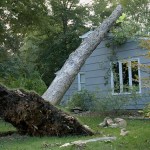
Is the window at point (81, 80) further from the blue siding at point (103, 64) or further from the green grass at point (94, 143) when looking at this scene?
the green grass at point (94, 143)

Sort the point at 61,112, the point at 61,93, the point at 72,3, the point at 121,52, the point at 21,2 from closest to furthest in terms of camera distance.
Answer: the point at 61,112 < the point at 61,93 < the point at 121,52 < the point at 21,2 < the point at 72,3

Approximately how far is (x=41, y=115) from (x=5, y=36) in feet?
36.0

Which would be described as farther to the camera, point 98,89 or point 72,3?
point 72,3

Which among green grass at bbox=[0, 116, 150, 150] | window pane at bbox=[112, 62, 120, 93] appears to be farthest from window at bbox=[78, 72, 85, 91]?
green grass at bbox=[0, 116, 150, 150]

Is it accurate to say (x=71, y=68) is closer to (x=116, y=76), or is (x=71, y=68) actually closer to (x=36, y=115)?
(x=116, y=76)

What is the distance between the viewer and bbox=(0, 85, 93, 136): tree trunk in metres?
8.36

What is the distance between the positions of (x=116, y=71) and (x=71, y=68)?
3637 mm

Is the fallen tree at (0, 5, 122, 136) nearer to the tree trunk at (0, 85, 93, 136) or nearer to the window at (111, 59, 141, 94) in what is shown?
the tree trunk at (0, 85, 93, 136)

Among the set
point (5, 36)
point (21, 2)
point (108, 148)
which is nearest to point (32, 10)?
Answer: point (21, 2)

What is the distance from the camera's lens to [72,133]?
852 cm

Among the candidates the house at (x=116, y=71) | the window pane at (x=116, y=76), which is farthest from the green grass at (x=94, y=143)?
the window pane at (x=116, y=76)

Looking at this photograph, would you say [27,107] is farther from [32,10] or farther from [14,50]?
[14,50]

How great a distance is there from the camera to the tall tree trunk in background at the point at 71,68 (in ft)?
37.5

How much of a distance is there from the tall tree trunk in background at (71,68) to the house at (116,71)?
1.45m
